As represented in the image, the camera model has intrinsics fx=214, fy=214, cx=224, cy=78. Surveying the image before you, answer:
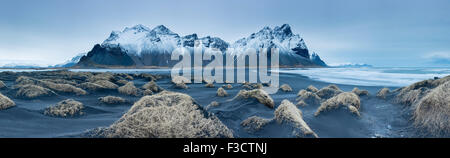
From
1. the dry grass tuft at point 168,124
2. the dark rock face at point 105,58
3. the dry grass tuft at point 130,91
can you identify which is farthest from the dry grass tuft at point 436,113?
the dark rock face at point 105,58

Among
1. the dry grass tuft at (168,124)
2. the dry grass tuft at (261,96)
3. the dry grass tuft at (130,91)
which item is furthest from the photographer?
the dry grass tuft at (130,91)

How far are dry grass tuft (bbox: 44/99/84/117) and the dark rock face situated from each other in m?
155

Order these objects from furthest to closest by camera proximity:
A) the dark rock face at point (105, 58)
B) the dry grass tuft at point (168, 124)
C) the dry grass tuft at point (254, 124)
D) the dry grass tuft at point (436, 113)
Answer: the dark rock face at point (105, 58) → the dry grass tuft at point (254, 124) → the dry grass tuft at point (436, 113) → the dry grass tuft at point (168, 124)

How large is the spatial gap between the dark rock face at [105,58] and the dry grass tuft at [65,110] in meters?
155

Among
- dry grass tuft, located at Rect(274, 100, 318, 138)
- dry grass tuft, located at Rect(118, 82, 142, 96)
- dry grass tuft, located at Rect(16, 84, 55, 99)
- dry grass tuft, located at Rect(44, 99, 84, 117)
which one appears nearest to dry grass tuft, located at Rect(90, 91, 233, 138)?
dry grass tuft, located at Rect(274, 100, 318, 138)

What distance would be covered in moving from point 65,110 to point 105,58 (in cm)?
16741

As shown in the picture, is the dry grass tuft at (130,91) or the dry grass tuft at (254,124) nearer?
the dry grass tuft at (254,124)

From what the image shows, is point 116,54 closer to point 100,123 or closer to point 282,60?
point 282,60

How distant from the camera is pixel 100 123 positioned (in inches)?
230

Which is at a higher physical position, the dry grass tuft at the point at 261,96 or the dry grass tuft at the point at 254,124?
the dry grass tuft at the point at 261,96

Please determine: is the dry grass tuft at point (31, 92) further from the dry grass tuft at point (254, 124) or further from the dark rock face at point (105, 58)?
the dark rock face at point (105, 58)

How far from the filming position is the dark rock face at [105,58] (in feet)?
476

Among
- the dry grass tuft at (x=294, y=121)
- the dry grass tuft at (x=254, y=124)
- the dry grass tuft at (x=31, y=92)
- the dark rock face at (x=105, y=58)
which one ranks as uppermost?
the dark rock face at (x=105, y=58)

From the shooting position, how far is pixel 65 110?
20.7 feet
